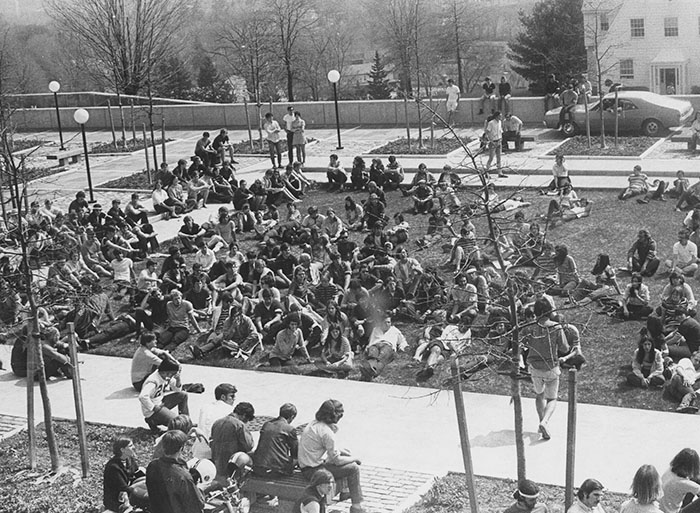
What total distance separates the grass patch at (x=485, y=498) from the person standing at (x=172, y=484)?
7.38 ft

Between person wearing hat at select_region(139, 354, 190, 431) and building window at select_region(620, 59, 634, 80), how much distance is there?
50278 mm

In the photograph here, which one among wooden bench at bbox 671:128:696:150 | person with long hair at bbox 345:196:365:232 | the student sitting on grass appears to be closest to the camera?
person with long hair at bbox 345:196:365:232

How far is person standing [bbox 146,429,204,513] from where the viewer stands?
10586mm

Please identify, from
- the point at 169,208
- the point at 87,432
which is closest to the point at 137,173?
the point at 169,208

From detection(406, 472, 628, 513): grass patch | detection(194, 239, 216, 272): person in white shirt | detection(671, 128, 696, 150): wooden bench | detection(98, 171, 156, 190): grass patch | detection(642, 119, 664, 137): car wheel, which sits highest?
detection(642, 119, 664, 137): car wheel

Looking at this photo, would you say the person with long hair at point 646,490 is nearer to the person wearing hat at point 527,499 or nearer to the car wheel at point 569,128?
the person wearing hat at point 527,499

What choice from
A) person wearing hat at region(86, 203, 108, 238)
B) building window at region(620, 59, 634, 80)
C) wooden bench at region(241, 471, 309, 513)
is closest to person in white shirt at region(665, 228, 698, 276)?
wooden bench at region(241, 471, 309, 513)

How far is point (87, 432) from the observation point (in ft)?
48.3

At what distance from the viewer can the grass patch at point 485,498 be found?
458 inches

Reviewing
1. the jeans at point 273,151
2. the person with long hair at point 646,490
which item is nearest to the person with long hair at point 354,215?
the jeans at point 273,151

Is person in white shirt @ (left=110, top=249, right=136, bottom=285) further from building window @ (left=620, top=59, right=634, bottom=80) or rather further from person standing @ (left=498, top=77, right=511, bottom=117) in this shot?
building window @ (left=620, top=59, right=634, bottom=80)

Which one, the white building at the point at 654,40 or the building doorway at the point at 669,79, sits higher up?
the white building at the point at 654,40

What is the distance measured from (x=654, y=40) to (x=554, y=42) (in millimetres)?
5088

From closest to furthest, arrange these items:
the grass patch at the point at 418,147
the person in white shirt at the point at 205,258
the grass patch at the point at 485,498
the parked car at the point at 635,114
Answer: the grass patch at the point at 485,498 → the person in white shirt at the point at 205,258 → the parked car at the point at 635,114 → the grass patch at the point at 418,147
